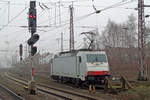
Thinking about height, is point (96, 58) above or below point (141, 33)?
below

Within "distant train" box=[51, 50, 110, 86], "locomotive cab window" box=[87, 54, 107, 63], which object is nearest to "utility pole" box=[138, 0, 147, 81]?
"distant train" box=[51, 50, 110, 86]

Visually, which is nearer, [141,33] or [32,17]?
[32,17]

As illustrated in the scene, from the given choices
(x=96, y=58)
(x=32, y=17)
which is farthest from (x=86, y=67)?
(x=32, y=17)

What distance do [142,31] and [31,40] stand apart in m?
12.8

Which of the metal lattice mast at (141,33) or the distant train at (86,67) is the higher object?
the metal lattice mast at (141,33)

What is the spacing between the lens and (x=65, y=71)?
26.2 m

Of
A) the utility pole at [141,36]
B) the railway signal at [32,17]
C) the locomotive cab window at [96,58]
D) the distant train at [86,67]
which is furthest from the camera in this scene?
the utility pole at [141,36]

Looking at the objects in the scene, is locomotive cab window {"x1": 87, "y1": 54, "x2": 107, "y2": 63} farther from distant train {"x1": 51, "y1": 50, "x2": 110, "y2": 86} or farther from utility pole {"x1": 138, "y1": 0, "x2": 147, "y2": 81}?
utility pole {"x1": 138, "y1": 0, "x2": 147, "y2": 81}

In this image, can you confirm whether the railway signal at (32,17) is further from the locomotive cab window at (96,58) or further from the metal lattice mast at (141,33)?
the metal lattice mast at (141,33)

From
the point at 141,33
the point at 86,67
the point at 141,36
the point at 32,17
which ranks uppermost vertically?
the point at 32,17

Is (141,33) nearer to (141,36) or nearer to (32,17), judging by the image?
(141,36)

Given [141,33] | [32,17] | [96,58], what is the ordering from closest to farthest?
1. [32,17]
2. [96,58]
3. [141,33]

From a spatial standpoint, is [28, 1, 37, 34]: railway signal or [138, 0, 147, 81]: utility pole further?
[138, 0, 147, 81]: utility pole

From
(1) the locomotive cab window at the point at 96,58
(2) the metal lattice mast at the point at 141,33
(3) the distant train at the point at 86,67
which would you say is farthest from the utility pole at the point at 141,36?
(1) the locomotive cab window at the point at 96,58
